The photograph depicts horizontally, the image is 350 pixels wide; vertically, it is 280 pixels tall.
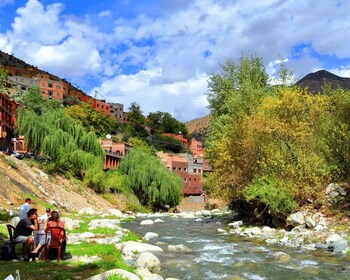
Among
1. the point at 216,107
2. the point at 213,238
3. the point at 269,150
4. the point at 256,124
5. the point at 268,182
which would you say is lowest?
the point at 213,238

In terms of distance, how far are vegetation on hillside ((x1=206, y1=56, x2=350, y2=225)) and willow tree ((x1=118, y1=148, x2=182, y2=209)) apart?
26.5 metres

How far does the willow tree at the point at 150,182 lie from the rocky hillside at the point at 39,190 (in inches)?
307

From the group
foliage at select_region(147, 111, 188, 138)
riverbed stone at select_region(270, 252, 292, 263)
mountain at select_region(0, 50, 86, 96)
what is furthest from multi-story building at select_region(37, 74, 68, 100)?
riverbed stone at select_region(270, 252, 292, 263)

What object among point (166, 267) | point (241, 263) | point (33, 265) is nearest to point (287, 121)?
point (241, 263)

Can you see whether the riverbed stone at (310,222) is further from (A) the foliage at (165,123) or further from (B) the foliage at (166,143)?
(A) the foliage at (165,123)

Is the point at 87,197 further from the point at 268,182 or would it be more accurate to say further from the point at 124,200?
the point at 268,182

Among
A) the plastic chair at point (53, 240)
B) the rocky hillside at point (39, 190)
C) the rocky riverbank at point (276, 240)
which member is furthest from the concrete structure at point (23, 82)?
the plastic chair at point (53, 240)

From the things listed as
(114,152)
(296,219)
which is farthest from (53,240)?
(114,152)

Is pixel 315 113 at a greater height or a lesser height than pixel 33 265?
greater

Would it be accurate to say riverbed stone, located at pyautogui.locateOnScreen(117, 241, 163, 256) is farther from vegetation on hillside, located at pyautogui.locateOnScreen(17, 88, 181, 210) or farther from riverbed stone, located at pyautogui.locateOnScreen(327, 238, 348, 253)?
vegetation on hillside, located at pyautogui.locateOnScreen(17, 88, 181, 210)

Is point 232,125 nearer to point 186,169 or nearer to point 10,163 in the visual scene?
point 10,163

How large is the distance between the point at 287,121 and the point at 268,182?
430cm

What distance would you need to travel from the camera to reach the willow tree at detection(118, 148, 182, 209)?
57.0 m

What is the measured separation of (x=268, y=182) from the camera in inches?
1024
